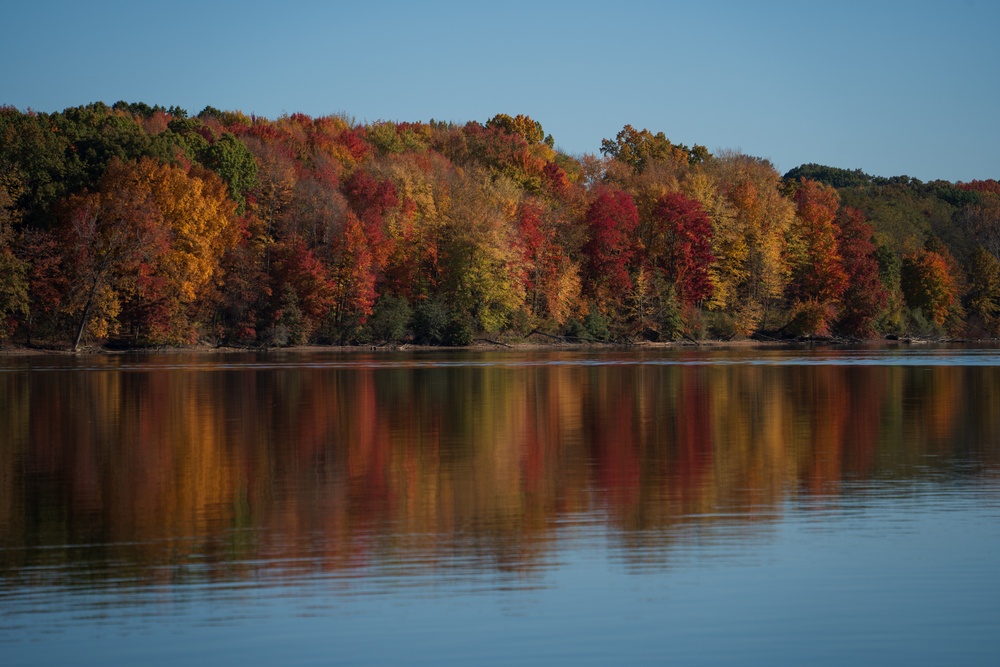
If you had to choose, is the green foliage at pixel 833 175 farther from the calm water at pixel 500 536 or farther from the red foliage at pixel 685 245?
the calm water at pixel 500 536

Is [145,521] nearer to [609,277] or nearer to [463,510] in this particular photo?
[463,510]

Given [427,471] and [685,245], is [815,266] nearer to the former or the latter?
[685,245]

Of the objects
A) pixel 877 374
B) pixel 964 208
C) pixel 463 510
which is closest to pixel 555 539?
pixel 463 510

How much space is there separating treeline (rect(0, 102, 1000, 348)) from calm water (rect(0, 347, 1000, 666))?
35929mm

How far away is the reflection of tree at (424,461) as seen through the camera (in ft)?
40.4

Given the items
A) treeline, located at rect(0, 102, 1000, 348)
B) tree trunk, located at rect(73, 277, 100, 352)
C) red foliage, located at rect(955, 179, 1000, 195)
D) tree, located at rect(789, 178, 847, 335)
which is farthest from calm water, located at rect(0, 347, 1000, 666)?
red foliage, located at rect(955, 179, 1000, 195)

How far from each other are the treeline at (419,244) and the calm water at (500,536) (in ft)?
118

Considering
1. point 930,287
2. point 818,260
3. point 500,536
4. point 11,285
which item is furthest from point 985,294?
point 500,536

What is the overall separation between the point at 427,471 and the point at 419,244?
5792 centimetres

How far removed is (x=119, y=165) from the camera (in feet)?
201

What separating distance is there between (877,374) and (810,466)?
24.5m

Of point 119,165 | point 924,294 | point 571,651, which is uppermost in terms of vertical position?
point 119,165

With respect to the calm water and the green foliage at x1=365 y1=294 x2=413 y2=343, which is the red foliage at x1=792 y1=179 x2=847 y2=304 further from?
the calm water

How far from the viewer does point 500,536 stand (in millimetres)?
12406
